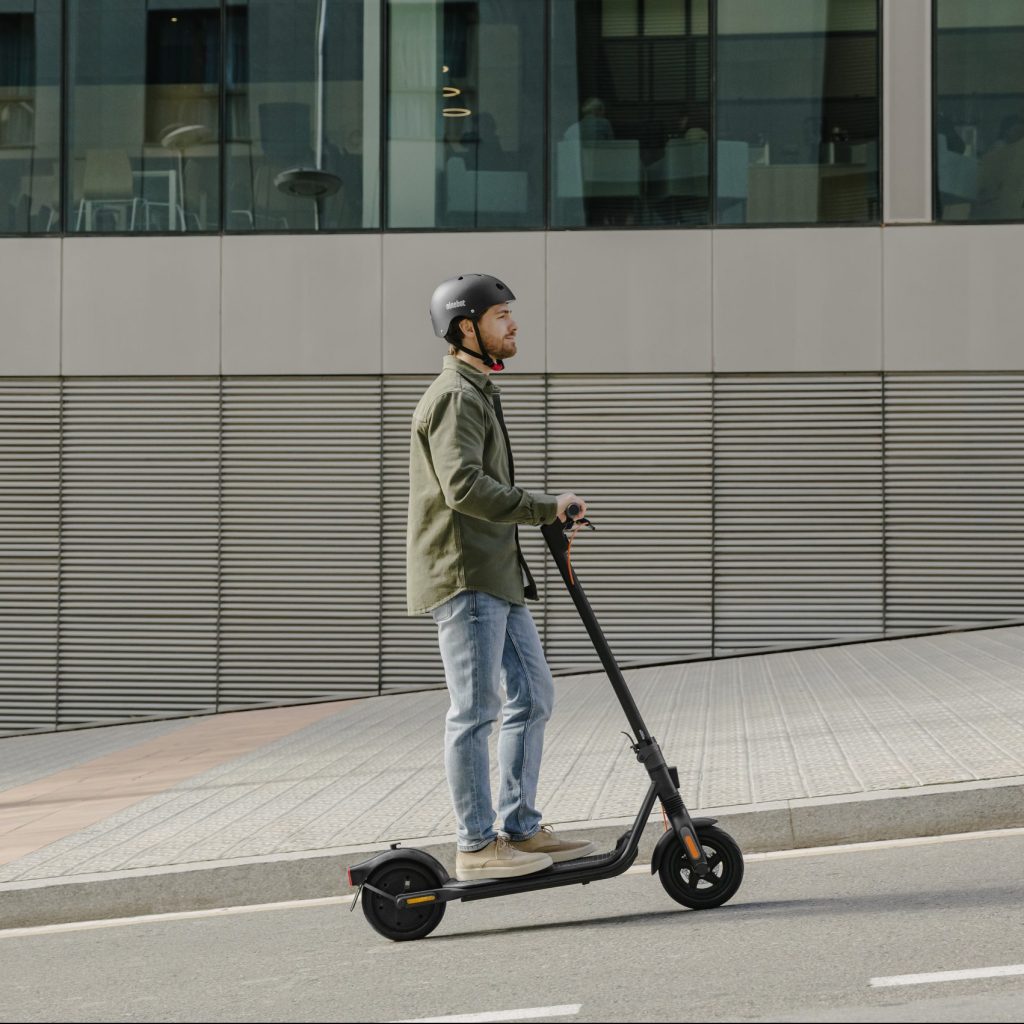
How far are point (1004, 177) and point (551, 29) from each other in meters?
4.15

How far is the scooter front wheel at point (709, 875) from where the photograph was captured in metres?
4.79

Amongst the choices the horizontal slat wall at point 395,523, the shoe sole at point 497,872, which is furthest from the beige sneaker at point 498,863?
the horizontal slat wall at point 395,523

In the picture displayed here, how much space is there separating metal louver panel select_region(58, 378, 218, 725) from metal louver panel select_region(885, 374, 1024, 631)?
604 cm

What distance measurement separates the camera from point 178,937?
5.00 metres

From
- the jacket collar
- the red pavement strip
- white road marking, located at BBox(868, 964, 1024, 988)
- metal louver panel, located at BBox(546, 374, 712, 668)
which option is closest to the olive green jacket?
the jacket collar

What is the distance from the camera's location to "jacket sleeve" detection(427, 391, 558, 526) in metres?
4.60

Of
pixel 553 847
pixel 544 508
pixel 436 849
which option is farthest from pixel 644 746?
pixel 436 849

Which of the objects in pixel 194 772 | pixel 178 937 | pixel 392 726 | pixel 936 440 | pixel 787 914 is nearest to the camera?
pixel 787 914

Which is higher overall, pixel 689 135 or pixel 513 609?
pixel 689 135

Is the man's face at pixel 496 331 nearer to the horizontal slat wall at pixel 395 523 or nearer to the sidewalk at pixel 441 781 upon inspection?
the sidewalk at pixel 441 781

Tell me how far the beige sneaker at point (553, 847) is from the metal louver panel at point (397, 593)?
8.58 meters

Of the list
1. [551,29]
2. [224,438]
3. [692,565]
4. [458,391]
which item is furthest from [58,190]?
[458,391]

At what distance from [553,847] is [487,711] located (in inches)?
19.3

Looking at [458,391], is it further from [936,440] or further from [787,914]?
[936,440]
